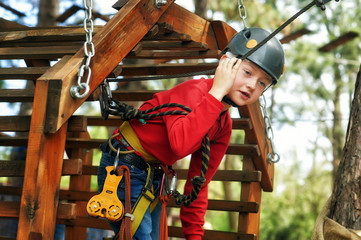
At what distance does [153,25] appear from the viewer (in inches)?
144

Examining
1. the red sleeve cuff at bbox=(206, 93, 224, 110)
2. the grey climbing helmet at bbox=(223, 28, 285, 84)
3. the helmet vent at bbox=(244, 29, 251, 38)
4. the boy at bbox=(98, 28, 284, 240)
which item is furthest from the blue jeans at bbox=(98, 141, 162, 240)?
the helmet vent at bbox=(244, 29, 251, 38)

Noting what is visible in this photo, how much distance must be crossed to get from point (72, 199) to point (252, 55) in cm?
276

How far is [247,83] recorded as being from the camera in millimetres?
3141

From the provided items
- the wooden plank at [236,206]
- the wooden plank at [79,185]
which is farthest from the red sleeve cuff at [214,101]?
the wooden plank at [79,185]

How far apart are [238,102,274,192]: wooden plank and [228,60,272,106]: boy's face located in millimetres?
1365

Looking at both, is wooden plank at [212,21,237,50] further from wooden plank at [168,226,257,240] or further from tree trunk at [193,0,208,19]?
tree trunk at [193,0,208,19]

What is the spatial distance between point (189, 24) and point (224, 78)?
4.20 ft

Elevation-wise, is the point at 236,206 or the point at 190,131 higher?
the point at 190,131

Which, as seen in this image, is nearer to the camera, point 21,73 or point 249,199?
point 21,73

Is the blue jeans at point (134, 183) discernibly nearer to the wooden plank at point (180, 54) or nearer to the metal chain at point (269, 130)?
the wooden plank at point (180, 54)

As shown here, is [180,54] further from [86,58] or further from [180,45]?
[86,58]

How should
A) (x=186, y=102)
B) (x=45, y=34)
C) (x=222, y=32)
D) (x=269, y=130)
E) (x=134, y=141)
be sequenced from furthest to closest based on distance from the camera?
(x=269, y=130) < (x=222, y=32) < (x=45, y=34) < (x=134, y=141) < (x=186, y=102)

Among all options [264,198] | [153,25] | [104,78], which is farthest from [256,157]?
[264,198]

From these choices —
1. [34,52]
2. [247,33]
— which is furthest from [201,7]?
[247,33]
